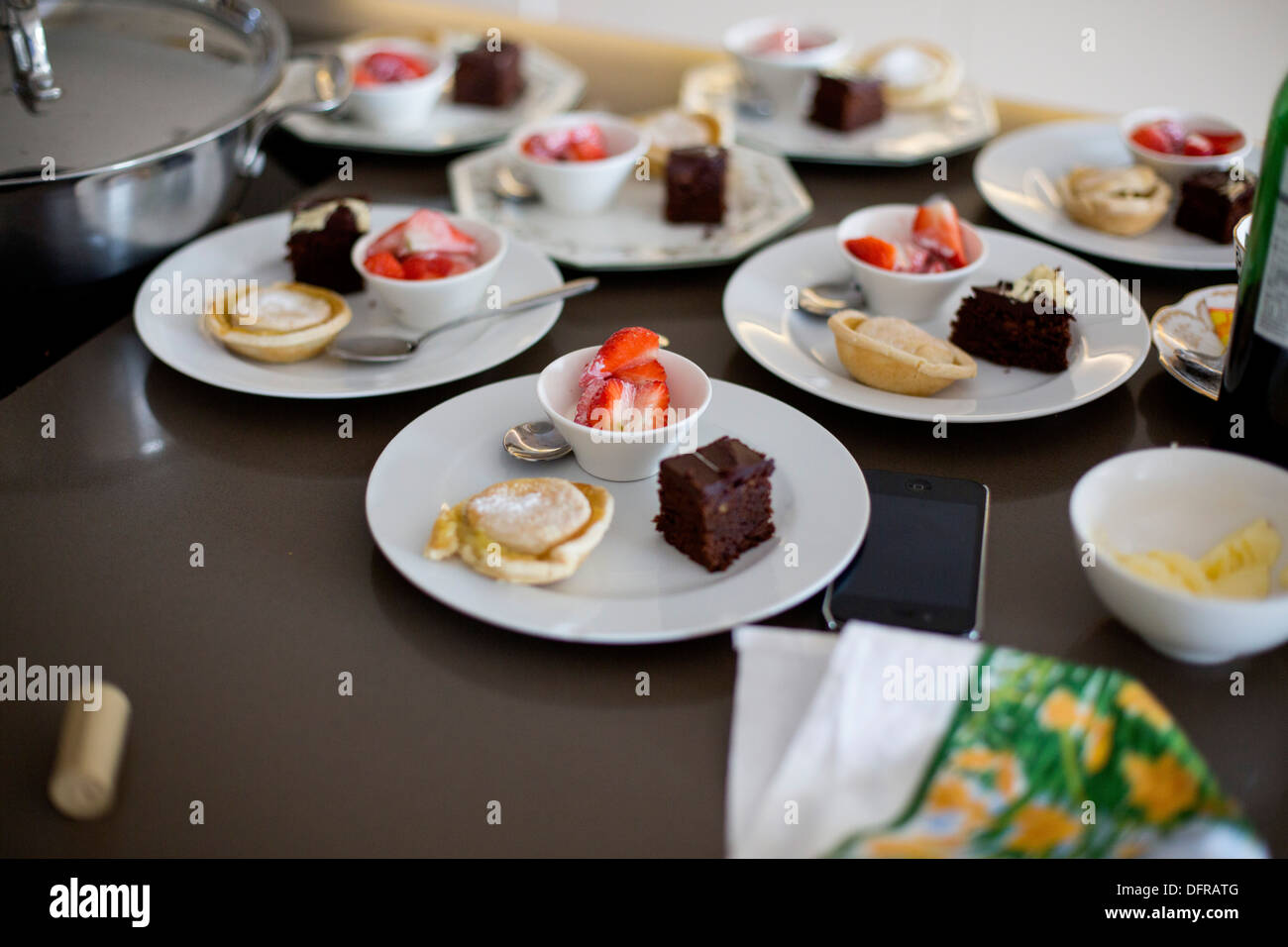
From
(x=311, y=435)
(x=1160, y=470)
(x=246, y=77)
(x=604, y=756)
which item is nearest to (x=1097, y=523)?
(x=1160, y=470)

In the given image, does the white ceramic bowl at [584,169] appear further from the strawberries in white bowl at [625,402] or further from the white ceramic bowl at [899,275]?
the strawberries in white bowl at [625,402]

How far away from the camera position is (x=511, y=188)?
1943 mm

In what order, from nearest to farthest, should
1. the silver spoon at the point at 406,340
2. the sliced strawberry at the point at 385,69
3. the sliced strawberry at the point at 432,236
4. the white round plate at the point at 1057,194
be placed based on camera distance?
1. the silver spoon at the point at 406,340
2. the sliced strawberry at the point at 432,236
3. the white round plate at the point at 1057,194
4. the sliced strawberry at the point at 385,69

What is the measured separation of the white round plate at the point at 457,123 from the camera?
211 cm

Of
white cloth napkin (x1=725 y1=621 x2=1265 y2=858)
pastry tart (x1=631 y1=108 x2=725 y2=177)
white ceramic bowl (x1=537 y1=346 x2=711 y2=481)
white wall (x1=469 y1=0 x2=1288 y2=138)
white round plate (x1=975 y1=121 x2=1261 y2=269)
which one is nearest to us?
white cloth napkin (x1=725 y1=621 x2=1265 y2=858)

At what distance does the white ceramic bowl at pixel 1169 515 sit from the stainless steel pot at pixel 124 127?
4.16ft

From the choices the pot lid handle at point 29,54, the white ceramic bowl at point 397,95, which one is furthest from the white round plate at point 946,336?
the pot lid handle at point 29,54

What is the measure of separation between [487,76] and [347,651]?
4.90 ft

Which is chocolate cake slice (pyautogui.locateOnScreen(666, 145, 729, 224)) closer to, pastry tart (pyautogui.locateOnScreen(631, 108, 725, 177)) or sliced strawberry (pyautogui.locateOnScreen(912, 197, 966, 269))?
pastry tart (pyautogui.locateOnScreen(631, 108, 725, 177))

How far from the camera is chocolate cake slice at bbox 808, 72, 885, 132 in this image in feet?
6.86

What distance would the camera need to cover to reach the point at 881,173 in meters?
2.08

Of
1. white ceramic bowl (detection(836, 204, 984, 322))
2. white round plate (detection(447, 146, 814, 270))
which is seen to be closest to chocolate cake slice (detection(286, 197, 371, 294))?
white round plate (detection(447, 146, 814, 270))

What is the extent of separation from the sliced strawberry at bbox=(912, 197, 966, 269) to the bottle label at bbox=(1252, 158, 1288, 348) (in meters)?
0.54
